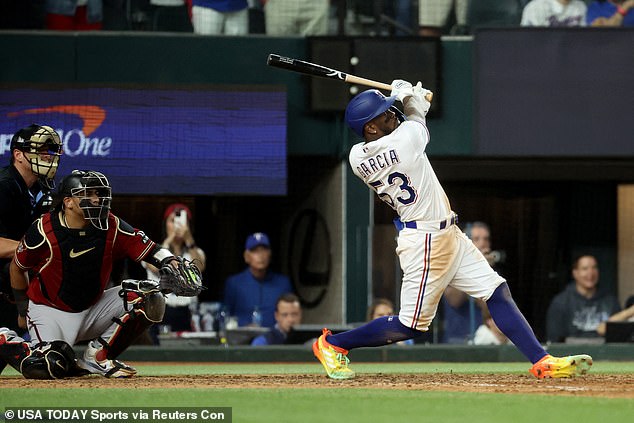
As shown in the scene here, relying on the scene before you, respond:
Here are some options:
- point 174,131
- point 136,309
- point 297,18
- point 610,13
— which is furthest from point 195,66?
point 136,309


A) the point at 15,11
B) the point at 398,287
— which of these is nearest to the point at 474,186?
the point at 398,287

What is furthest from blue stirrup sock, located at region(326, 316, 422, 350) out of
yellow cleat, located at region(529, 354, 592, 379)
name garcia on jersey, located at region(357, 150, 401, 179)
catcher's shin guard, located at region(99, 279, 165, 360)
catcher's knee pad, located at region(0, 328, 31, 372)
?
catcher's knee pad, located at region(0, 328, 31, 372)

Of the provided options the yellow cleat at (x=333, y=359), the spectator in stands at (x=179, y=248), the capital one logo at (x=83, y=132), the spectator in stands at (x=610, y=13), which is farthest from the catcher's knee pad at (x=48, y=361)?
the spectator in stands at (x=610, y=13)

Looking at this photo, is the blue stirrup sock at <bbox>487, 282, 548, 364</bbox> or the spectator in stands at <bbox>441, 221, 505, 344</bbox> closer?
the blue stirrup sock at <bbox>487, 282, 548, 364</bbox>

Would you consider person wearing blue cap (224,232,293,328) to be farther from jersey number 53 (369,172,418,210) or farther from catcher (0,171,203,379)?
jersey number 53 (369,172,418,210)

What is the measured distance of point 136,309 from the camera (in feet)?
27.0

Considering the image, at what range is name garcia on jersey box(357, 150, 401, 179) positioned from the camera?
26.0ft

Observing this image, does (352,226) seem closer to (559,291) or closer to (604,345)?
(559,291)

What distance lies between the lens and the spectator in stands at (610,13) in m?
13.9

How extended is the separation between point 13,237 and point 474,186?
Result: 706 cm

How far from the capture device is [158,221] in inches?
554

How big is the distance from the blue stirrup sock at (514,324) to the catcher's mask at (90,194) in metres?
2.34

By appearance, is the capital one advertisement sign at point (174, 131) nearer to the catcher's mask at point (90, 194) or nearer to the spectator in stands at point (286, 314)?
the spectator in stands at point (286, 314)

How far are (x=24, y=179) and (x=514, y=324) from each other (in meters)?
3.19
